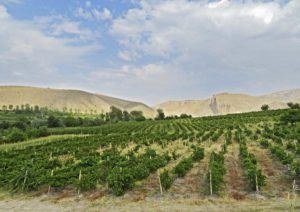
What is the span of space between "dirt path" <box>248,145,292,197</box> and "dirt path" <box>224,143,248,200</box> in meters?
1.39

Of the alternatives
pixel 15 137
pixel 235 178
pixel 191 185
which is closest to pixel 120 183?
pixel 191 185

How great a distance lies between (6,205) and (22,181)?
3966 mm

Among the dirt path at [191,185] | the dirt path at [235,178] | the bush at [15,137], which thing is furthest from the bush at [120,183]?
the bush at [15,137]

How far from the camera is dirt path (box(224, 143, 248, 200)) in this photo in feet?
63.6

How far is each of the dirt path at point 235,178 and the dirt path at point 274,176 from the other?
4.55 feet

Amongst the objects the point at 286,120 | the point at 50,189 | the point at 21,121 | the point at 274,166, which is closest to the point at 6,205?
the point at 50,189

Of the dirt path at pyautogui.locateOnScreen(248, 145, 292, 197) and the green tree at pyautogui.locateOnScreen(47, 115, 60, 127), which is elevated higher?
the green tree at pyautogui.locateOnScreen(47, 115, 60, 127)

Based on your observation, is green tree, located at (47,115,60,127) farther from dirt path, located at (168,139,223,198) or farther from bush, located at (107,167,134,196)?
bush, located at (107,167,134,196)

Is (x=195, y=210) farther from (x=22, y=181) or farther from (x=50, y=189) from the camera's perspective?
(x=22, y=181)

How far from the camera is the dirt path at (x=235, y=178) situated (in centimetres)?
1939

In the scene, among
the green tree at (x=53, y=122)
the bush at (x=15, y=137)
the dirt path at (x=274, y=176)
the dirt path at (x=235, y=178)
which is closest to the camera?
the dirt path at (x=235, y=178)

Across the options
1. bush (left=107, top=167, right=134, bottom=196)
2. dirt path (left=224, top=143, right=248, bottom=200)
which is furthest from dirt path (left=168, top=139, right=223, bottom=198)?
bush (left=107, top=167, right=134, bottom=196)

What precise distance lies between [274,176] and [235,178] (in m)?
2.93

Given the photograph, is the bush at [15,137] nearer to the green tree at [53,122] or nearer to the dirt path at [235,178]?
the green tree at [53,122]
